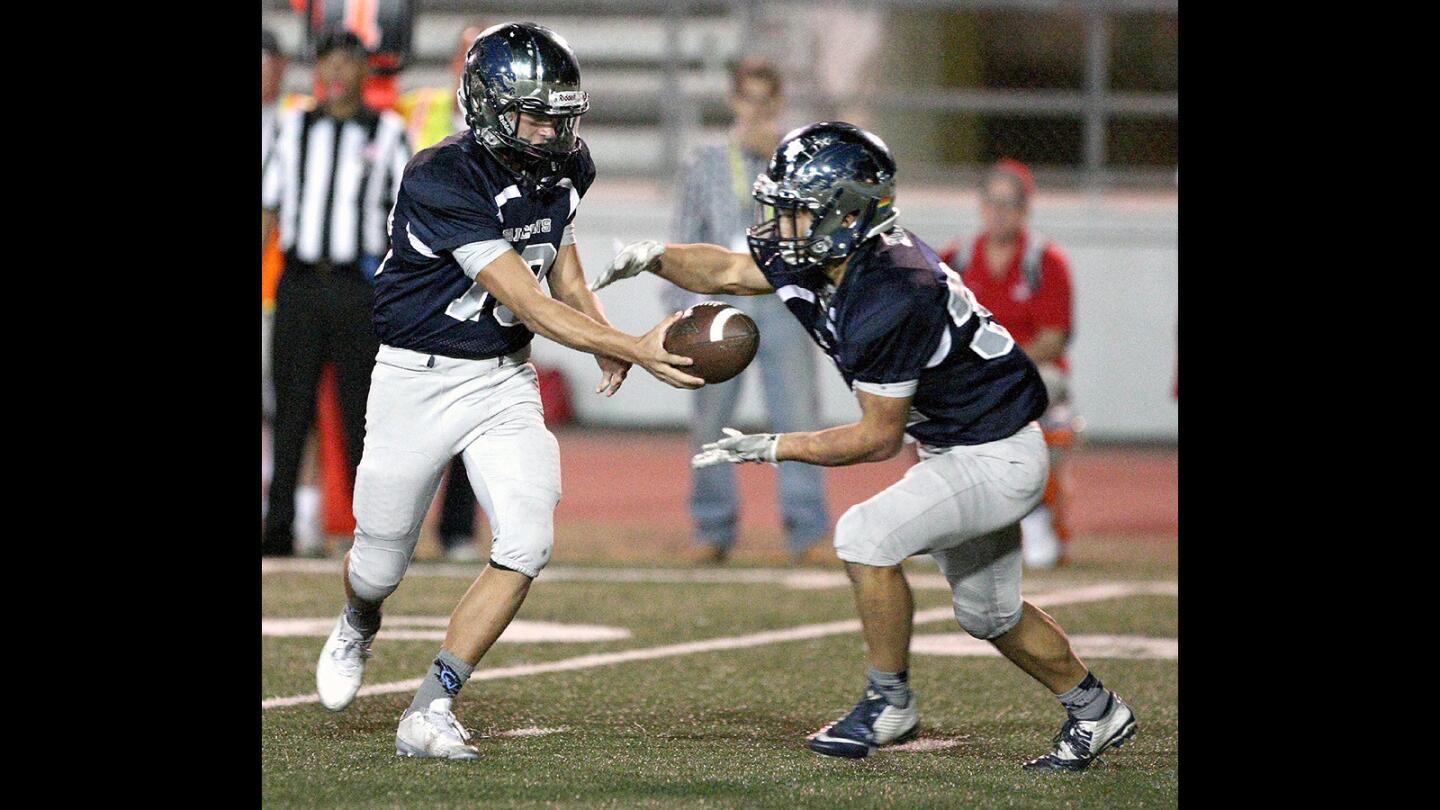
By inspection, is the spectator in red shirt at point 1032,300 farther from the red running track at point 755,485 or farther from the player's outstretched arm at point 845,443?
the player's outstretched arm at point 845,443

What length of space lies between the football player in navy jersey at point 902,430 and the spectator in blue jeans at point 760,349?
3.14 meters

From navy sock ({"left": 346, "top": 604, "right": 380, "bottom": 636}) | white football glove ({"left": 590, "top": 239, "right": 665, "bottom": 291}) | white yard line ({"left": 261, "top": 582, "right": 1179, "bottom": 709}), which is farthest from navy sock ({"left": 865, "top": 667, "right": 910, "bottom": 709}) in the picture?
white yard line ({"left": 261, "top": 582, "right": 1179, "bottom": 709})

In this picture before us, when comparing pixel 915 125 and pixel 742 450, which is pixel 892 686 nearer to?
pixel 742 450

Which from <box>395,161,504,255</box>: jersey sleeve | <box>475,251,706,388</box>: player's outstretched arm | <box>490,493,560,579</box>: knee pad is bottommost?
<box>490,493,560,579</box>: knee pad

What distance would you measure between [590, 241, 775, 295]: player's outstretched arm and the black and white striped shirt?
2.86 m

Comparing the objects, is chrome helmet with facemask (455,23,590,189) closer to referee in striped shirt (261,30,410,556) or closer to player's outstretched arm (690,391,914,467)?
player's outstretched arm (690,391,914,467)

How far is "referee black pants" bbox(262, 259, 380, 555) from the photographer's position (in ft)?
24.8

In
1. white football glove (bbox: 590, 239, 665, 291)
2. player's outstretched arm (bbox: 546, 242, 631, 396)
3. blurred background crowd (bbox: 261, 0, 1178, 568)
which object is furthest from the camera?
blurred background crowd (bbox: 261, 0, 1178, 568)

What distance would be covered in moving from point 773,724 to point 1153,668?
1.46 metres

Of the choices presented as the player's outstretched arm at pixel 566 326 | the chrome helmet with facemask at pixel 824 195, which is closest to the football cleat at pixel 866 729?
the player's outstretched arm at pixel 566 326

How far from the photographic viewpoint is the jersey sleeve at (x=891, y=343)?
431cm

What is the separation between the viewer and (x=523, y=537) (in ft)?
14.8
